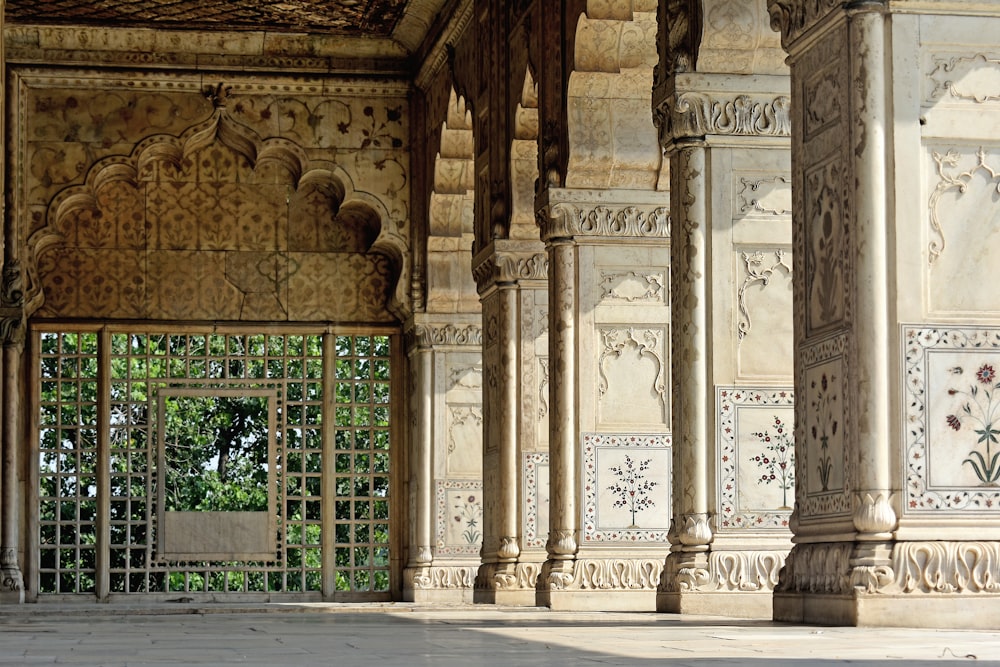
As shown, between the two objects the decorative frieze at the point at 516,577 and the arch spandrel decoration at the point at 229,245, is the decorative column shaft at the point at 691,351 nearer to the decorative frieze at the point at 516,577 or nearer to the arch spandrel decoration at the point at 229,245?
the decorative frieze at the point at 516,577

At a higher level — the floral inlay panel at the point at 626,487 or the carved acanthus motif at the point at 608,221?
the carved acanthus motif at the point at 608,221

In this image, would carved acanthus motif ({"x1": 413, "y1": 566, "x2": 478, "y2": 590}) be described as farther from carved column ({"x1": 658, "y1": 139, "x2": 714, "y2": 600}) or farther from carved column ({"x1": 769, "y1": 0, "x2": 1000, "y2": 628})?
carved column ({"x1": 769, "y1": 0, "x2": 1000, "y2": 628})

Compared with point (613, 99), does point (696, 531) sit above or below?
below

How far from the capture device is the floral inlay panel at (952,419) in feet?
21.6

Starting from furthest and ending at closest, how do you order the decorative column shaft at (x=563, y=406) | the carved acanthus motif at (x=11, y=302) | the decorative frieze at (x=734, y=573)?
the carved acanthus motif at (x=11, y=302) → the decorative column shaft at (x=563, y=406) → the decorative frieze at (x=734, y=573)

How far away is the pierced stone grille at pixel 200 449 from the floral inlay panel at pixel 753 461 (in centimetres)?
1040

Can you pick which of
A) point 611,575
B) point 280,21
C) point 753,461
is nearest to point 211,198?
point 280,21

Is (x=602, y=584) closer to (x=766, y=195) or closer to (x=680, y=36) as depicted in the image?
(x=766, y=195)

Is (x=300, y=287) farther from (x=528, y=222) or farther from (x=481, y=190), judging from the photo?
(x=528, y=222)

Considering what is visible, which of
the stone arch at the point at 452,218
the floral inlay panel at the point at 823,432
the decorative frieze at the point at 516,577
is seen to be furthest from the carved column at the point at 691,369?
the stone arch at the point at 452,218

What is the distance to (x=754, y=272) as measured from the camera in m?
9.77

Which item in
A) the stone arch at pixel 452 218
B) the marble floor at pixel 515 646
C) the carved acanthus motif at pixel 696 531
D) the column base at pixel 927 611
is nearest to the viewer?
the marble floor at pixel 515 646

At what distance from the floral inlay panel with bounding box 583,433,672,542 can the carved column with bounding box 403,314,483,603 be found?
610 centimetres

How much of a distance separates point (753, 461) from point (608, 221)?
3526 millimetres
